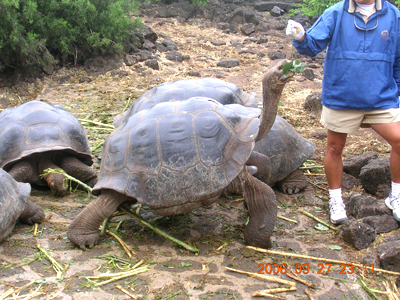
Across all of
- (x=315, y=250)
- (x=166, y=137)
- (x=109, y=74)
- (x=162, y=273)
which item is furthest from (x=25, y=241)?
(x=109, y=74)

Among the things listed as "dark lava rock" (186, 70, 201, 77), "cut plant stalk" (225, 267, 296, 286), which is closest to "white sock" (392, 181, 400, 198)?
"cut plant stalk" (225, 267, 296, 286)

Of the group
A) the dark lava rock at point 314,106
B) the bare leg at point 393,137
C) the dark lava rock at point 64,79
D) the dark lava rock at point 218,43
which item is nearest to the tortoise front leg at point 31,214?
the bare leg at point 393,137

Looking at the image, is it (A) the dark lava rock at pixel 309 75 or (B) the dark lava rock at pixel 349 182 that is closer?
(B) the dark lava rock at pixel 349 182

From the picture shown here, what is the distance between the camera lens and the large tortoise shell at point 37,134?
138 inches

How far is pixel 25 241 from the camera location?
285 cm

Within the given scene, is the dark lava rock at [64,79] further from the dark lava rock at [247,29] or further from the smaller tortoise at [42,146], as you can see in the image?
the dark lava rock at [247,29]

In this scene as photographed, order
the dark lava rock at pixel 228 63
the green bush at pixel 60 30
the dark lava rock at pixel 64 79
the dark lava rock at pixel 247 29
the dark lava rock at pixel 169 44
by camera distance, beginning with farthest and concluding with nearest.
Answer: the dark lava rock at pixel 247 29
the dark lava rock at pixel 169 44
the dark lava rock at pixel 228 63
the dark lava rock at pixel 64 79
the green bush at pixel 60 30

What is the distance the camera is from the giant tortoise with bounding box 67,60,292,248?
8.50ft

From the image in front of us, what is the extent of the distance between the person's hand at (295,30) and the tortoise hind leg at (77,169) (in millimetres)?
2137

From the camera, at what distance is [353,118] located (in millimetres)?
3031

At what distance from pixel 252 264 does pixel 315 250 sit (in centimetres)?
52

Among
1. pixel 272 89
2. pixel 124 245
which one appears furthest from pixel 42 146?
pixel 272 89

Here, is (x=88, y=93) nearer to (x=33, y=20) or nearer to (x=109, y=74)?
(x=109, y=74)
